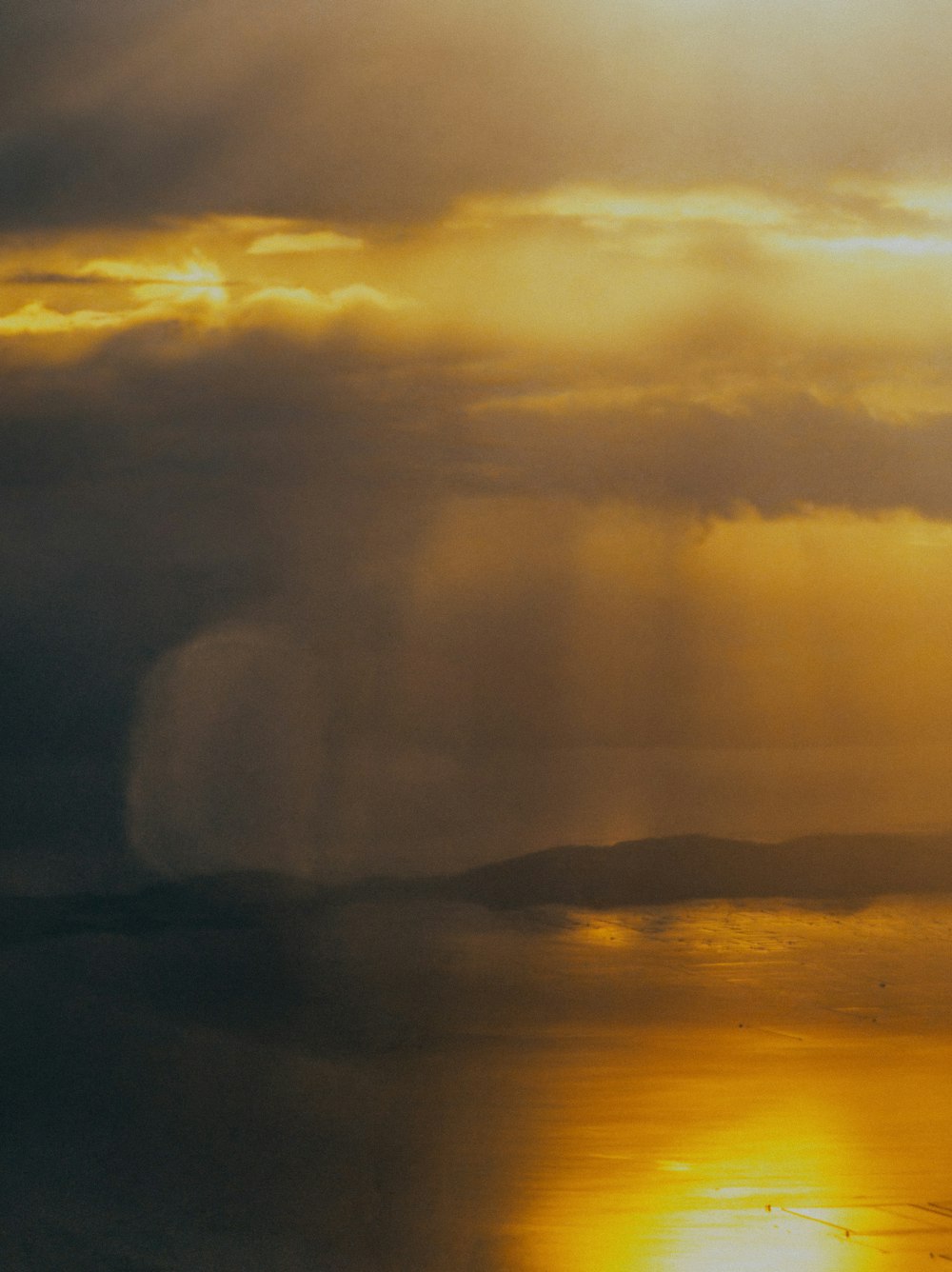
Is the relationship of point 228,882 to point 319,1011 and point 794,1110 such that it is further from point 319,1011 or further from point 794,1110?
point 794,1110

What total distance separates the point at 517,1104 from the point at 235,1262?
5887mm

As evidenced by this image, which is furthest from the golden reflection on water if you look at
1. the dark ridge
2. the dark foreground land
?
the dark ridge

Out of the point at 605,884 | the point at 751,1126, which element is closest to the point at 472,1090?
the point at 751,1126

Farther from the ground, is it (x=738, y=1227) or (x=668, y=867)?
(x=668, y=867)

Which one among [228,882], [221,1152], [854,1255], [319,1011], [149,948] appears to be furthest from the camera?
[228,882]

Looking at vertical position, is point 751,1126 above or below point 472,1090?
below

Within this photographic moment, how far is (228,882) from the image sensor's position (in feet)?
132

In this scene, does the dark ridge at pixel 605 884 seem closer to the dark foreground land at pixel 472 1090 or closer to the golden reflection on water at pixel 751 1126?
the dark foreground land at pixel 472 1090

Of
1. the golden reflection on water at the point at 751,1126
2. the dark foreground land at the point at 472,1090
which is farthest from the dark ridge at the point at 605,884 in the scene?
the golden reflection on water at the point at 751,1126

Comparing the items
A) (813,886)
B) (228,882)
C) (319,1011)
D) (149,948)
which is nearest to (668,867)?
(813,886)

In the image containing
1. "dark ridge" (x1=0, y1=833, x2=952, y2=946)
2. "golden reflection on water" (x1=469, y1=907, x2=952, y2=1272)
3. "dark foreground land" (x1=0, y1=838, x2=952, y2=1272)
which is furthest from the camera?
"dark ridge" (x1=0, y1=833, x2=952, y2=946)

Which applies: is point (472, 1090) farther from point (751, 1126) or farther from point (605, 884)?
point (605, 884)

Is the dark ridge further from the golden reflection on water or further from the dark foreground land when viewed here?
the golden reflection on water

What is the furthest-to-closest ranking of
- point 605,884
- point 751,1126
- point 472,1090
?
point 605,884 < point 472,1090 < point 751,1126
